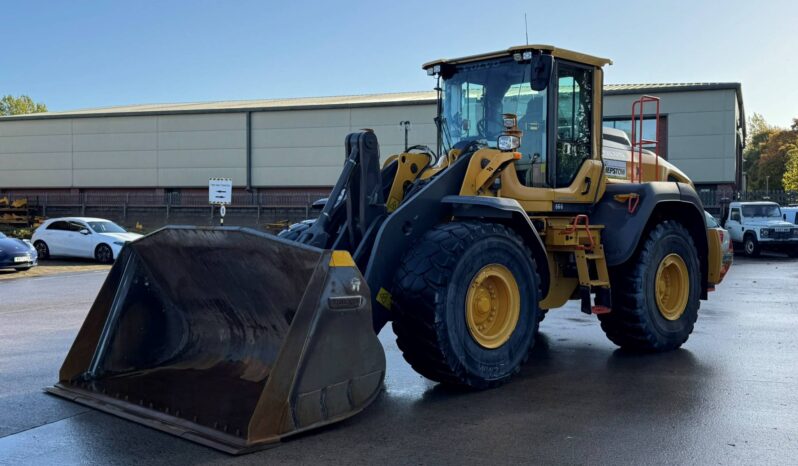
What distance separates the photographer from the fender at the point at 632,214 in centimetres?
746

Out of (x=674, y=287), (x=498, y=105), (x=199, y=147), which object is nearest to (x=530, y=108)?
(x=498, y=105)

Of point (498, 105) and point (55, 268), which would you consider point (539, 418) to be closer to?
point (498, 105)

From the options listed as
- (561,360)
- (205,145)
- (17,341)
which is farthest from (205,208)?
(561,360)

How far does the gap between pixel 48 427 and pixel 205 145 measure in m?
40.1

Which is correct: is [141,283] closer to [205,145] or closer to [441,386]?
[441,386]

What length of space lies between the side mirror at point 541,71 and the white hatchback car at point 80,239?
17912 millimetres

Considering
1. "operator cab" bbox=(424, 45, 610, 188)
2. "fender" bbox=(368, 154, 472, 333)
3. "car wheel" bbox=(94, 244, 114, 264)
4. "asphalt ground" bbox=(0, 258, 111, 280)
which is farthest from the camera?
"car wheel" bbox=(94, 244, 114, 264)

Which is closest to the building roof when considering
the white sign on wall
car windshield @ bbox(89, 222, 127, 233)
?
the white sign on wall

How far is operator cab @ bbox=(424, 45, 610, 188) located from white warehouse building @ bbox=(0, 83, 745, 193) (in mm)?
28631

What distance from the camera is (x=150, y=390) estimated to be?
5629 mm

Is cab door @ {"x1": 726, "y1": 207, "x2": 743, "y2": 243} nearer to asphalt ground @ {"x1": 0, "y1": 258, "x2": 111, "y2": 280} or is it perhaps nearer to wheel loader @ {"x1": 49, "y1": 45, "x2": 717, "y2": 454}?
wheel loader @ {"x1": 49, "y1": 45, "x2": 717, "y2": 454}

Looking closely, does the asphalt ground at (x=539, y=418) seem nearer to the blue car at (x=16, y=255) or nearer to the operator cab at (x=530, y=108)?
the operator cab at (x=530, y=108)

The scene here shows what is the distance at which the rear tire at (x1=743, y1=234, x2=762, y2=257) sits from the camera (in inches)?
995

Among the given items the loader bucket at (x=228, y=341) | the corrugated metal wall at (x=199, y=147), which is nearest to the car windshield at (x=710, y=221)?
the loader bucket at (x=228, y=341)
